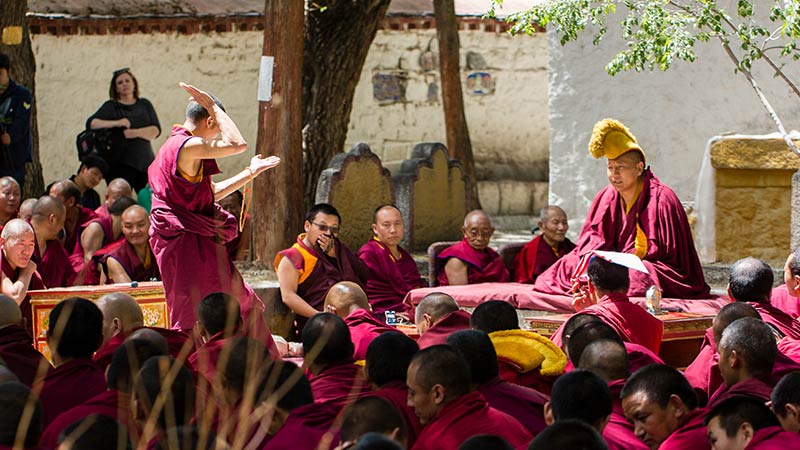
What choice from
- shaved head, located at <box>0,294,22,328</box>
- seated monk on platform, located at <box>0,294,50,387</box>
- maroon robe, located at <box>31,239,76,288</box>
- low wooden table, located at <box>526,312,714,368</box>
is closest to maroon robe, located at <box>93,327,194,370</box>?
seated monk on platform, located at <box>0,294,50,387</box>

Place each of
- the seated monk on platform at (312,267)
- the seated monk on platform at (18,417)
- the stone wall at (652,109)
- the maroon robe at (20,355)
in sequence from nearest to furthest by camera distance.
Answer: the seated monk on platform at (18,417)
the maroon robe at (20,355)
the seated monk on platform at (312,267)
the stone wall at (652,109)

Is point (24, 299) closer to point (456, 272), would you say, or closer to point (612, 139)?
point (456, 272)

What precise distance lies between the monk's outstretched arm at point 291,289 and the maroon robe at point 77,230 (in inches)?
66.5

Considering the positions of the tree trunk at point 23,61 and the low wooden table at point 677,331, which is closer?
the low wooden table at point 677,331

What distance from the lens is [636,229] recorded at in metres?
8.33

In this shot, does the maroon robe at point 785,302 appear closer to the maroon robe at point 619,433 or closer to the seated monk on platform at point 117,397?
the maroon robe at point 619,433

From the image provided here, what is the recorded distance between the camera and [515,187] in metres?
16.9

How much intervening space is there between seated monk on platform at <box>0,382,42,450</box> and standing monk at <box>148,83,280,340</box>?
269cm

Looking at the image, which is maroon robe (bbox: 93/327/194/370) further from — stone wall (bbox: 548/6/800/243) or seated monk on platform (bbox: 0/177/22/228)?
stone wall (bbox: 548/6/800/243)

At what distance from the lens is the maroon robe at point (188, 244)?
7.03 meters

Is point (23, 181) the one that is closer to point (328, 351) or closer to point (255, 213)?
point (255, 213)

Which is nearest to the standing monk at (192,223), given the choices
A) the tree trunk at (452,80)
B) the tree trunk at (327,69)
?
the tree trunk at (327,69)

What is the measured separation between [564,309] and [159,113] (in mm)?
8703

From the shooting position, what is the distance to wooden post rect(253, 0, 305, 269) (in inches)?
392
